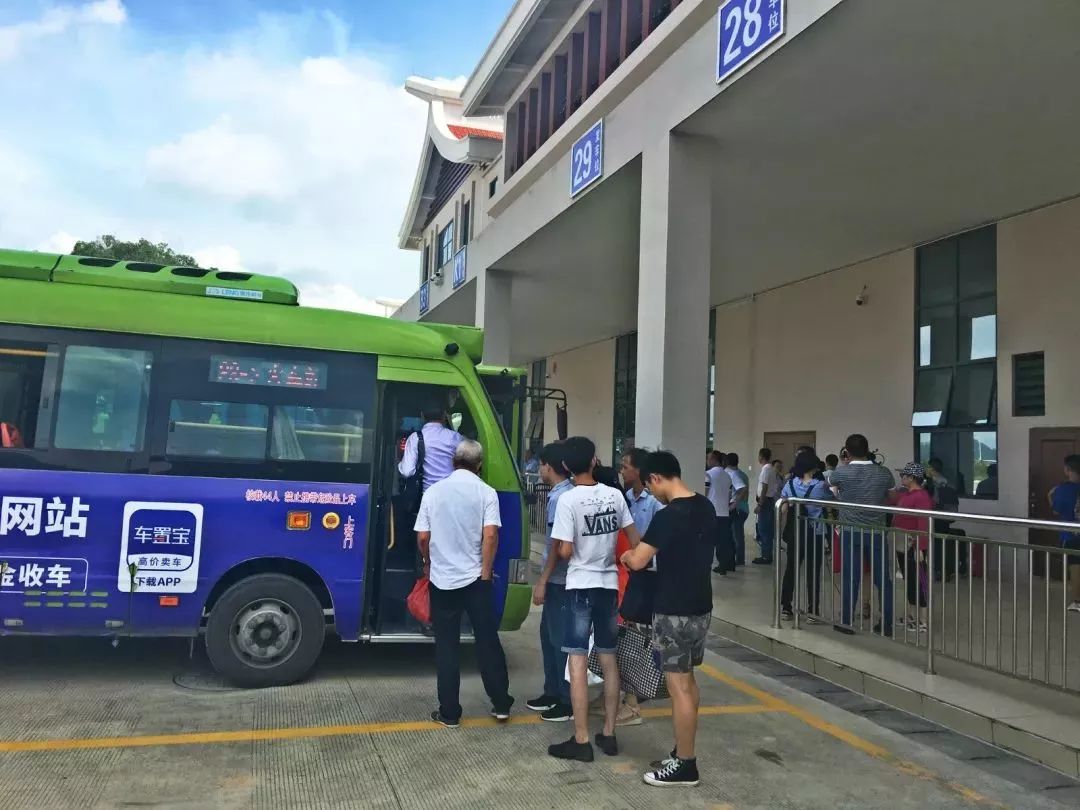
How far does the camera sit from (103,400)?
5.61 metres

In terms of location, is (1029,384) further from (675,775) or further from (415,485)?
(675,775)

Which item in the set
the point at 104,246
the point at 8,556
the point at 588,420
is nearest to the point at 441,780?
the point at 8,556

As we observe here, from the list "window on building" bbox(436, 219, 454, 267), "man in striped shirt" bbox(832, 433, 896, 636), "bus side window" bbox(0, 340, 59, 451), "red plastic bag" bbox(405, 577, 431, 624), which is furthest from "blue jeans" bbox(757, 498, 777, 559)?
"window on building" bbox(436, 219, 454, 267)

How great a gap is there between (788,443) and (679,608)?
12.0 meters

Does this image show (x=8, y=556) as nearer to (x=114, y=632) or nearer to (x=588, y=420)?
(x=114, y=632)

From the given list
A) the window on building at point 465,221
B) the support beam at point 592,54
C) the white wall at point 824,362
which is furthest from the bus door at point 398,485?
the window on building at point 465,221

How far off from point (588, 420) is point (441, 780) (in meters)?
21.1

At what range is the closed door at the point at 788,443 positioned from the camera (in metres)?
15.0

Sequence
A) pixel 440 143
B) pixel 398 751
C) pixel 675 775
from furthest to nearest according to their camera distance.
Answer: pixel 440 143 → pixel 398 751 → pixel 675 775

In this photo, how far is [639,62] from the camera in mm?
9695

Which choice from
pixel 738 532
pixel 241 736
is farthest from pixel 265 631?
pixel 738 532

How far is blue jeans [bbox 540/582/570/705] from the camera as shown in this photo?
16.5 feet

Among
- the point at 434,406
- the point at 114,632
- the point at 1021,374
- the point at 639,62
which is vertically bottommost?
the point at 114,632

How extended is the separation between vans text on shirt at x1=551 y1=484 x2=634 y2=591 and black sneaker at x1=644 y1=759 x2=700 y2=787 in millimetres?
971
